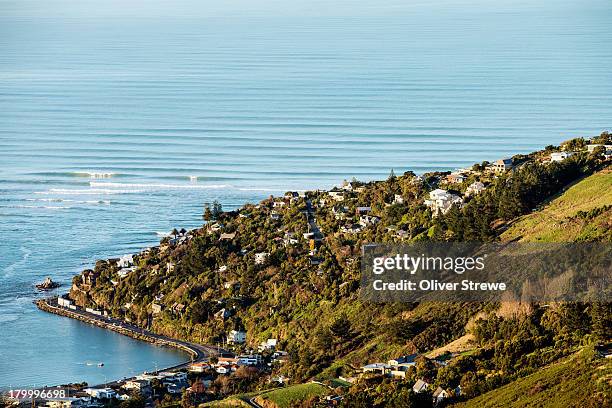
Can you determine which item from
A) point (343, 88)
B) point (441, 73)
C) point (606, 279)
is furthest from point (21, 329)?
point (441, 73)

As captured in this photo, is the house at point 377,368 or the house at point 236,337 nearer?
the house at point 377,368

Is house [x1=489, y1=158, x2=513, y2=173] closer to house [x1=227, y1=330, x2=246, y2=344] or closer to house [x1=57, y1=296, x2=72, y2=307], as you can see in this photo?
house [x1=227, y1=330, x2=246, y2=344]

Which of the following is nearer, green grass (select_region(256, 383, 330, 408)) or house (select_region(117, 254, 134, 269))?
green grass (select_region(256, 383, 330, 408))

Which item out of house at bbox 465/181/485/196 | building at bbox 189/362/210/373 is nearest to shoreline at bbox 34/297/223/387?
building at bbox 189/362/210/373

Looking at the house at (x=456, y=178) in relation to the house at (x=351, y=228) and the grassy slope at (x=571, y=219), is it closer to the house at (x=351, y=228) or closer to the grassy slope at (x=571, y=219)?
the house at (x=351, y=228)

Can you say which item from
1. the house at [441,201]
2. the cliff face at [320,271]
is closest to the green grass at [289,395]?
the cliff face at [320,271]

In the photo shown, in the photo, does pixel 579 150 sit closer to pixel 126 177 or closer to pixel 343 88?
pixel 126 177

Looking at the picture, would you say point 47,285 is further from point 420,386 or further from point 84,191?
point 420,386
